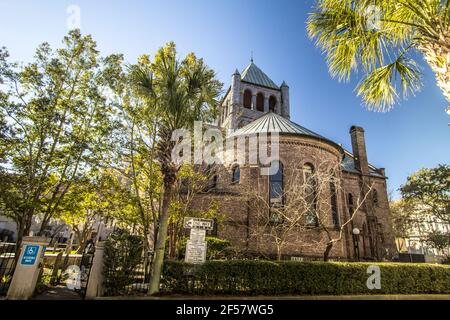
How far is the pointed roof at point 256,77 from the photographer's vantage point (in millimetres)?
34281

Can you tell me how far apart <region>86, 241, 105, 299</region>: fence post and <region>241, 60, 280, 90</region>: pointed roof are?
30475 millimetres

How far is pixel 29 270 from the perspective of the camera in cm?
701

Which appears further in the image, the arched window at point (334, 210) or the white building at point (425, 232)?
the white building at point (425, 232)

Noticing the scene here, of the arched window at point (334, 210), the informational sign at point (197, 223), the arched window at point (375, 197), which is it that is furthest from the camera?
the arched window at point (375, 197)

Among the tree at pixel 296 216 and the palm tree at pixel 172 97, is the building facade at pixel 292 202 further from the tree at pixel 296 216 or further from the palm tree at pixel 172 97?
the palm tree at pixel 172 97

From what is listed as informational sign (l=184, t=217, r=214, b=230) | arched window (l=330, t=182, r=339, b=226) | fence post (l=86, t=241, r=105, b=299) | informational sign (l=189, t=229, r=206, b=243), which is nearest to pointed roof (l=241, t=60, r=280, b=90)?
arched window (l=330, t=182, r=339, b=226)

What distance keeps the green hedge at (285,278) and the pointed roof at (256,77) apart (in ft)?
93.3

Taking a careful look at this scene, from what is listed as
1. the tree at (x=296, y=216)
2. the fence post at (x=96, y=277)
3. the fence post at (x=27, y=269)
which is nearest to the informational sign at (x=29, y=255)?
the fence post at (x=27, y=269)

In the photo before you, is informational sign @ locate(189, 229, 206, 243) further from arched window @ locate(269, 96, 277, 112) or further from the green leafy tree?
arched window @ locate(269, 96, 277, 112)

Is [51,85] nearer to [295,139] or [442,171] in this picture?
[295,139]

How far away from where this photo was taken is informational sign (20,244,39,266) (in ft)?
23.1

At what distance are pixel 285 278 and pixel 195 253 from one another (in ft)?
11.3

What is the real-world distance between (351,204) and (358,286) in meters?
15.2
